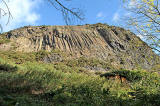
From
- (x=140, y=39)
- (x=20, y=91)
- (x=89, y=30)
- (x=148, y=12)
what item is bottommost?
(x=20, y=91)

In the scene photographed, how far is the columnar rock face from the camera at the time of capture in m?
35.5

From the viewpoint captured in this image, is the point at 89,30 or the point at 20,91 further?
the point at 89,30

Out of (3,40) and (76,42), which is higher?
(3,40)

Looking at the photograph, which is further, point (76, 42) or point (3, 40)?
point (76, 42)

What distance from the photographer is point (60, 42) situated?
3781 centimetres

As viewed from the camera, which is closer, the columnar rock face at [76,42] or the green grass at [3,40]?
the green grass at [3,40]

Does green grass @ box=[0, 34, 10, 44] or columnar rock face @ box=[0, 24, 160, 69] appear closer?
green grass @ box=[0, 34, 10, 44]

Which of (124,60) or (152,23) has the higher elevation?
(124,60)

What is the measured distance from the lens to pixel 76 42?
3834cm

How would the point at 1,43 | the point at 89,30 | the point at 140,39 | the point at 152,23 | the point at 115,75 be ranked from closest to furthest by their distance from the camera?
the point at 152,23, the point at 140,39, the point at 115,75, the point at 1,43, the point at 89,30

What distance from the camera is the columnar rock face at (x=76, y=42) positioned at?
116 ft

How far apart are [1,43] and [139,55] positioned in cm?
3554

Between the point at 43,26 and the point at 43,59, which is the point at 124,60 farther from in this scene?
the point at 43,26

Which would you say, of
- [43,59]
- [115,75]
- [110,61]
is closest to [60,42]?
[43,59]
